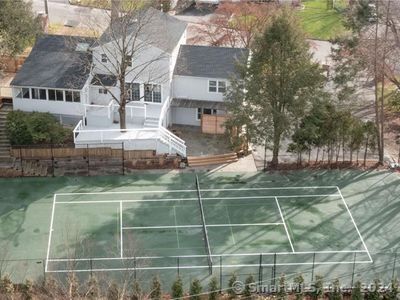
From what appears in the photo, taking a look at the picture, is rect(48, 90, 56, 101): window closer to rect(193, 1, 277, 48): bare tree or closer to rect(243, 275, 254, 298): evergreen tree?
rect(193, 1, 277, 48): bare tree

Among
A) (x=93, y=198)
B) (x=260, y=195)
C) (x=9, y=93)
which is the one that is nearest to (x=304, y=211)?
(x=260, y=195)

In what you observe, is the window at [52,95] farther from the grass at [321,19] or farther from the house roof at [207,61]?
the grass at [321,19]

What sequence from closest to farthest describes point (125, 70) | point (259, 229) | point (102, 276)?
point (102, 276) → point (259, 229) → point (125, 70)

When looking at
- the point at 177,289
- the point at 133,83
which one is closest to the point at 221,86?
the point at 133,83

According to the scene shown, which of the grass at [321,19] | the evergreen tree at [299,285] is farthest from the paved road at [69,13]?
the evergreen tree at [299,285]

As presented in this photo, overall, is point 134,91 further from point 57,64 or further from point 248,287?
point 248,287

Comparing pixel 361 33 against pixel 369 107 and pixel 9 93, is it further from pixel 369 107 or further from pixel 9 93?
pixel 9 93
